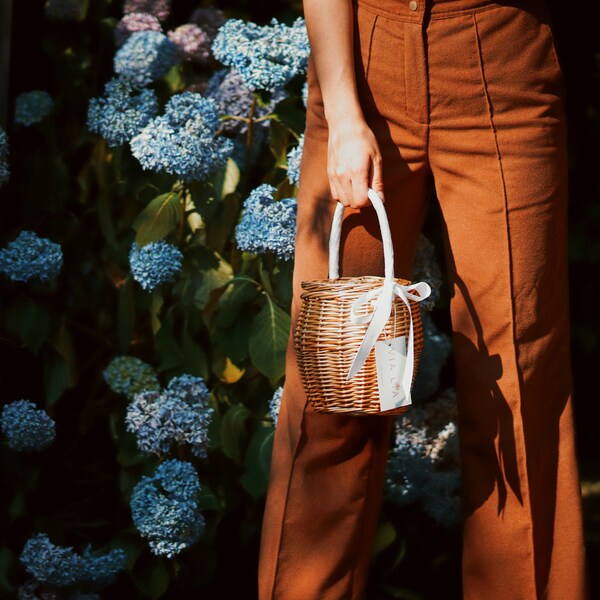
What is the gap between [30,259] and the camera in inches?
100

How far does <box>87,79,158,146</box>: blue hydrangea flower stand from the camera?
2.67 metres

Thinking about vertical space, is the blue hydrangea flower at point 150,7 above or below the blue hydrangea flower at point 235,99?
above

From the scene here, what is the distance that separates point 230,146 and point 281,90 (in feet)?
0.68

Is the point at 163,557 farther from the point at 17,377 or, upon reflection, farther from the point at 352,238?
the point at 352,238

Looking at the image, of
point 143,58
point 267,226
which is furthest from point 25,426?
point 143,58

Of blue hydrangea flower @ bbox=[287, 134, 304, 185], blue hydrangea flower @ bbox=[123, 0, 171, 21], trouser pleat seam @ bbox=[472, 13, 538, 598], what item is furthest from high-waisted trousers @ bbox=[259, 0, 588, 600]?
blue hydrangea flower @ bbox=[123, 0, 171, 21]

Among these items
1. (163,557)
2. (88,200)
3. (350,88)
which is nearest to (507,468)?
(350,88)

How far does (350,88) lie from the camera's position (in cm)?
183

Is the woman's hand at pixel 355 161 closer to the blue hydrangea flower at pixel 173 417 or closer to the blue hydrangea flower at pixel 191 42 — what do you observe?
the blue hydrangea flower at pixel 173 417

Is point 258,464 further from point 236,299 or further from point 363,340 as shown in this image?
point 363,340

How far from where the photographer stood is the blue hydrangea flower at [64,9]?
2.96m

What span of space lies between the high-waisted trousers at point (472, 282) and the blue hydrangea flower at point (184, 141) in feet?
1.90

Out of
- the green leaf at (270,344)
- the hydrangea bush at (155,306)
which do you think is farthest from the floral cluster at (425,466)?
the green leaf at (270,344)

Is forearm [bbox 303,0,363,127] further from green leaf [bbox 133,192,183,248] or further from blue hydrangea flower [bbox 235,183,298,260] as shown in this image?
green leaf [bbox 133,192,183,248]
